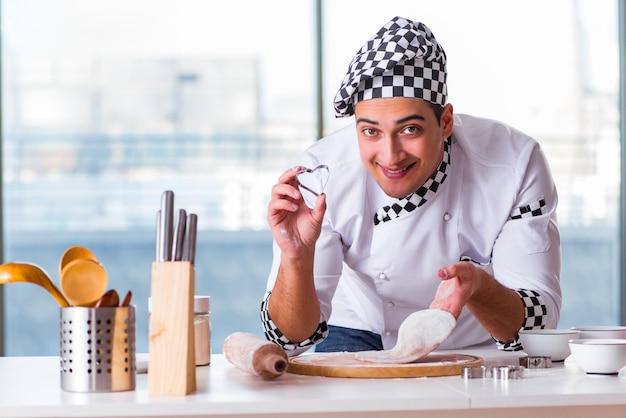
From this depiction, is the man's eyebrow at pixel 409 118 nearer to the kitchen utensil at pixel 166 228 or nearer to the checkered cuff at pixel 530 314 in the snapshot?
the checkered cuff at pixel 530 314

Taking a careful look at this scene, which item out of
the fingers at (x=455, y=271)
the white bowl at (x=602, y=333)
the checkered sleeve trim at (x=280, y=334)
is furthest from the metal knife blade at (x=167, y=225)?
the white bowl at (x=602, y=333)

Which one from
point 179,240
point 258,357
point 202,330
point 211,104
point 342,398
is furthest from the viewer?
point 211,104

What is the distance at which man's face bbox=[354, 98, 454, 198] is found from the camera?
1.94 metres

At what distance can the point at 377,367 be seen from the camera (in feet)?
4.85

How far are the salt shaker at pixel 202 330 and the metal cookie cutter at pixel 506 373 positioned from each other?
1.73 ft

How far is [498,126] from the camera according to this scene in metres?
2.28

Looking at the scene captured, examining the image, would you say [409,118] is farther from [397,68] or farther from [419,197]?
[419,197]

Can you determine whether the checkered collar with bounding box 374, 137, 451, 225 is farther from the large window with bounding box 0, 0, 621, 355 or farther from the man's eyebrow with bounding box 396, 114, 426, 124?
the large window with bounding box 0, 0, 621, 355

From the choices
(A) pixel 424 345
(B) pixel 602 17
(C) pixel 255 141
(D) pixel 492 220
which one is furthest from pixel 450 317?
(B) pixel 602 17

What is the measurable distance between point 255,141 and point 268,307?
6.82ft

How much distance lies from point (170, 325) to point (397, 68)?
2.81ft

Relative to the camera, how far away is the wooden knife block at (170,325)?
1.31 meters

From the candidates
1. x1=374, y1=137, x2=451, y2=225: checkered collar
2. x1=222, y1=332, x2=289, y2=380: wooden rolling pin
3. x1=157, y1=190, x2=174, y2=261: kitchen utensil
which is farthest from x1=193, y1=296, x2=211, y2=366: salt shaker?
x1=374, y1=137, x2=451, y2=225: checkered collar

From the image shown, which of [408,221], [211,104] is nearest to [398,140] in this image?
[408,221]
